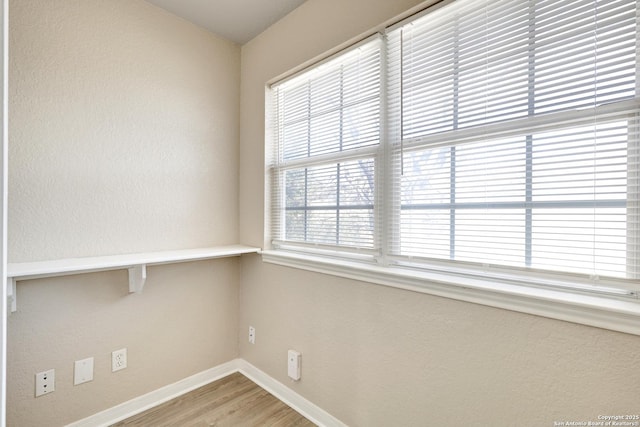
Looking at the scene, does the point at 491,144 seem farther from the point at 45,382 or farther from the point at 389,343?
the point at 45,382

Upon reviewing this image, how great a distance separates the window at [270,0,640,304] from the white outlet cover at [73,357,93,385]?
1457 millimetres

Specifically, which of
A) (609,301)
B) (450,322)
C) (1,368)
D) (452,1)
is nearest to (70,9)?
(1,368)

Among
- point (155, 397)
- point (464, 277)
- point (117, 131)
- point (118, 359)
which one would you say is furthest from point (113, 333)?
point (464, 277)

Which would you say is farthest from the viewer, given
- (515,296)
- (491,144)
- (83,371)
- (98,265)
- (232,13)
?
(232,13)

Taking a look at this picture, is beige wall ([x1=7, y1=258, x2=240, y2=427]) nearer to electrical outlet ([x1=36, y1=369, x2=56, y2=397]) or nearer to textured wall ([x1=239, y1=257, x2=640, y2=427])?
electrical outlet ([x1=36, y1=369, x2=56, y2=397])

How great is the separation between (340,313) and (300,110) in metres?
1.33

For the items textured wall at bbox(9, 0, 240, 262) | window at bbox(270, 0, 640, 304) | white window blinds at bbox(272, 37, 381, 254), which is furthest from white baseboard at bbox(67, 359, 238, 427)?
window at bbox(270, 0, 640, 304)

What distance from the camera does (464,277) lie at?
1216 mm

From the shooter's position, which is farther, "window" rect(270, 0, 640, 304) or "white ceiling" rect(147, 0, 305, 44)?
"white ceiling" rect(147, 0, 305, 44)

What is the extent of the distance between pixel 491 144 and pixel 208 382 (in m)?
2.30

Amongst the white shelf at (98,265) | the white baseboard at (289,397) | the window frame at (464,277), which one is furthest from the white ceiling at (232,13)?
the white baseboard at (289,397)

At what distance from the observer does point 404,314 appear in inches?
52.7

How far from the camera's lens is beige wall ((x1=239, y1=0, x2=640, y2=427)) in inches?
36.4

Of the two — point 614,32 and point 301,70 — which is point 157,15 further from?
point 614,32
